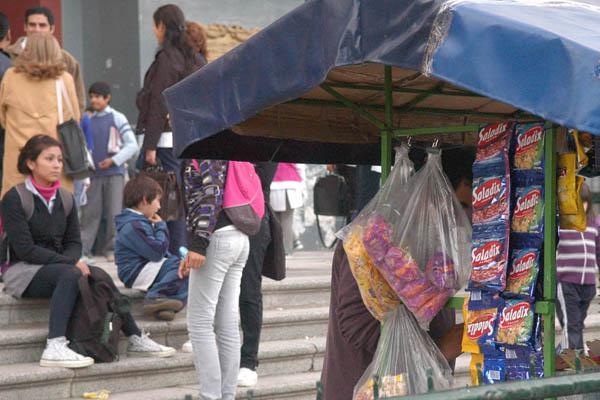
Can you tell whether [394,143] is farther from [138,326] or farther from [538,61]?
[138,326]

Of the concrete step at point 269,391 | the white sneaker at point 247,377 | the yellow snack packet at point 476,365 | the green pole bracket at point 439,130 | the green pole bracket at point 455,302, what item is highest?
the green pole bracket at point 439,130

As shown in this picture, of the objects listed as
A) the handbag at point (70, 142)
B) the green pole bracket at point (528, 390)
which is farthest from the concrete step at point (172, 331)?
the green pole bracket at point (528, 390)

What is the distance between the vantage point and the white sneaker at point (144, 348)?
7023mm

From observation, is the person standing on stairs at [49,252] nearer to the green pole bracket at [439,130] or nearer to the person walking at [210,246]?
the person walking at [210,246]

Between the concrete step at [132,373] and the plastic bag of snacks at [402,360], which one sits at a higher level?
the plastic bag of snacks at [402,360]

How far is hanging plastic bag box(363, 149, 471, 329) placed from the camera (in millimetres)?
3850

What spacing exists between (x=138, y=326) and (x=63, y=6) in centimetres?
541

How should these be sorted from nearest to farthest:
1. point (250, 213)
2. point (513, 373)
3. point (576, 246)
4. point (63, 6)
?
point (513, 373) < point (250, 213) < point (576, 246) < point (63, 6)

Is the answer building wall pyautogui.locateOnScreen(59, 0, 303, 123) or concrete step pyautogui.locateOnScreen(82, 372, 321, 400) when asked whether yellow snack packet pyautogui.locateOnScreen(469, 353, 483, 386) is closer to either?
concrete step pyautogui.locateOnScreen(82, 372, 321, 400)

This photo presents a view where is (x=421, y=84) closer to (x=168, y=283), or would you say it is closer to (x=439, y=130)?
(x=439, y=130)

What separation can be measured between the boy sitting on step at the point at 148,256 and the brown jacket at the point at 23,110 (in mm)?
1007

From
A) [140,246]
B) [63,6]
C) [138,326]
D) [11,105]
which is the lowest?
[138,326]

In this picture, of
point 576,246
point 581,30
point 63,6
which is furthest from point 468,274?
point 63,6

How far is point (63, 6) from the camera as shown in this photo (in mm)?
11609
